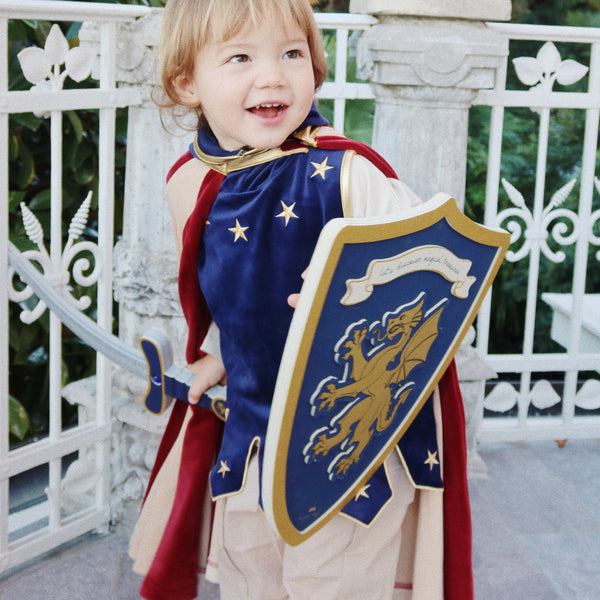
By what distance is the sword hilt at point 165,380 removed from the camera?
1651mm

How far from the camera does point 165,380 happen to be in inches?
65.9

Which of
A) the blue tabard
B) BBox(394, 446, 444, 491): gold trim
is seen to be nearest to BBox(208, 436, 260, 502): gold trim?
the blue tabard

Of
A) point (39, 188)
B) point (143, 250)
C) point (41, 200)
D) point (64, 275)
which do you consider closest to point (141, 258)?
point (143, 250)

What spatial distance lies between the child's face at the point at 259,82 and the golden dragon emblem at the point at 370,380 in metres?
0.34

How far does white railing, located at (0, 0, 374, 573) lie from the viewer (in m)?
2.15

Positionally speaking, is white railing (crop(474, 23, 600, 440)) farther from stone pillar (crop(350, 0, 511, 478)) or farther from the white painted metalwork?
the white painted metalwork

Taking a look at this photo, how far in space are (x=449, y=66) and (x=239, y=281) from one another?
1284 millimetres

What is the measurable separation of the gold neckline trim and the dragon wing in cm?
32

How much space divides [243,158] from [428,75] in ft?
3.83

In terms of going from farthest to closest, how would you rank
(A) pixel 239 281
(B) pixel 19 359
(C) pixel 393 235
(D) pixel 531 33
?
(B) pixel 19 359, (D) pixel 531 33, (A) pixel 239 281, (C) pixel 393 235

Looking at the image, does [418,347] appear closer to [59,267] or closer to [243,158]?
[243,158]

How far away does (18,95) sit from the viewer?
211 cm

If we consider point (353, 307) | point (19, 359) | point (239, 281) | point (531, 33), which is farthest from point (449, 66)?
point (19, 359)

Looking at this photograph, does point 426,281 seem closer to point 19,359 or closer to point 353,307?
point 353,307
